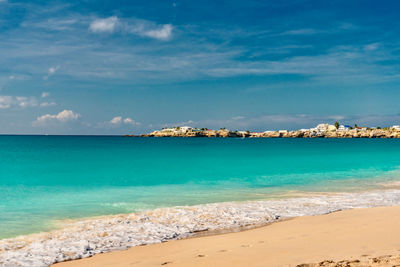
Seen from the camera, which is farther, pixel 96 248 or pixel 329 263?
pixel 96 248

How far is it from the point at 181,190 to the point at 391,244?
510 inches

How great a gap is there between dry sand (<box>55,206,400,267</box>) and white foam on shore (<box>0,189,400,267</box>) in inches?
24.0

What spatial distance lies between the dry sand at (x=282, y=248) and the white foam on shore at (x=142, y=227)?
0.61m

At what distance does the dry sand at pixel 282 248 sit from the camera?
640cm

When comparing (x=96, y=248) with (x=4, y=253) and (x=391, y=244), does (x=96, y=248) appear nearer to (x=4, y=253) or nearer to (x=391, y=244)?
(x=4, y=253)

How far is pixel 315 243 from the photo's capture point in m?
7.62

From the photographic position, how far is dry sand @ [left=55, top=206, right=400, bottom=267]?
640cm

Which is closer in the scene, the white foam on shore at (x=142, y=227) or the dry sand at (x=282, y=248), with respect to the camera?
the dry sand at (x=282, y=248)

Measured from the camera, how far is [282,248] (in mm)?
7285

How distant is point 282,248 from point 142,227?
13.7 feet

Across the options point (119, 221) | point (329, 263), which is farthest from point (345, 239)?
point (119, 221)

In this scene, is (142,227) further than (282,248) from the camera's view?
Yes

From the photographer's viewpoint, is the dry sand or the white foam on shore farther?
the white foam on shore

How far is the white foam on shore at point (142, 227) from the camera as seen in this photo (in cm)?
776
